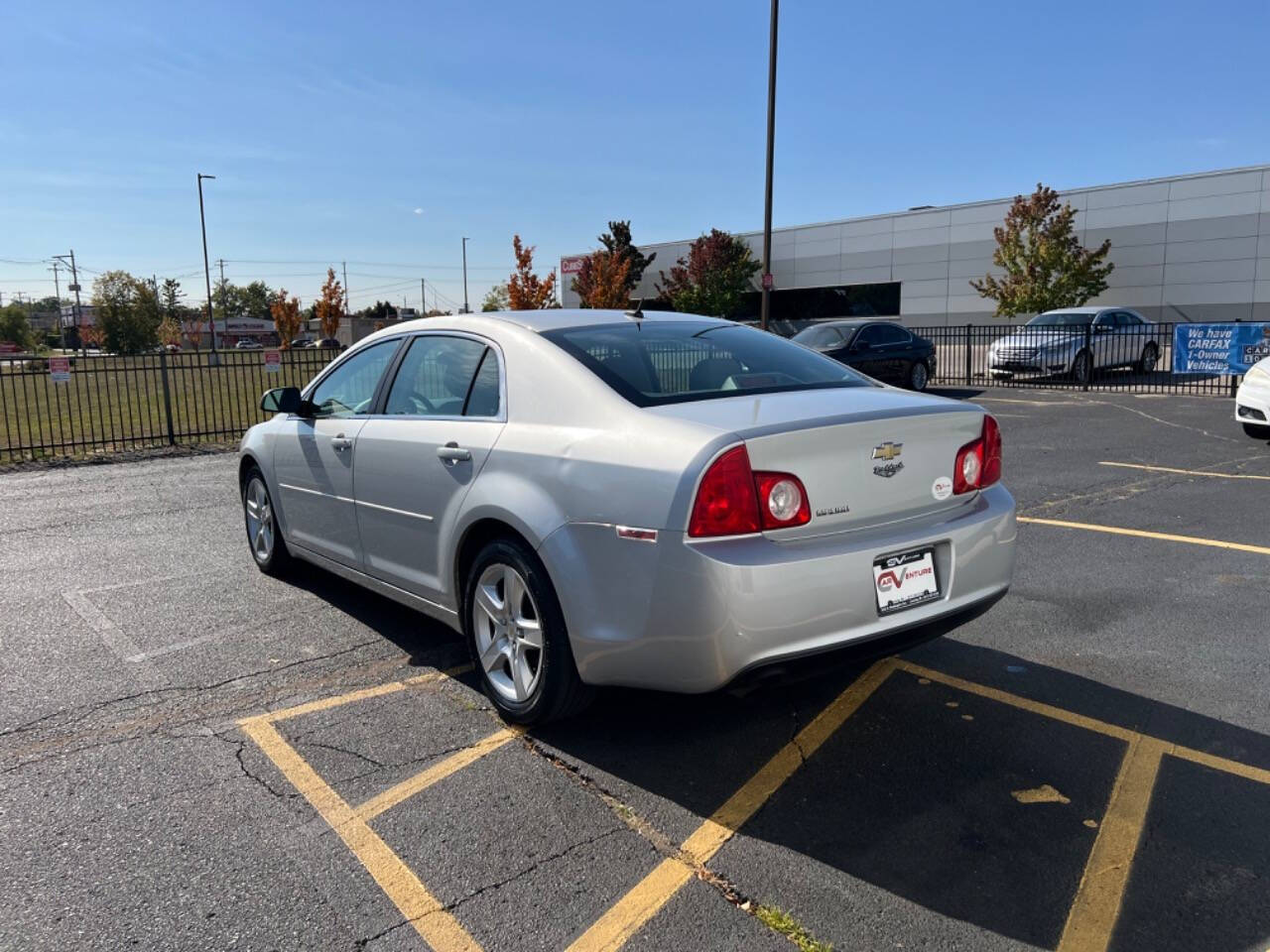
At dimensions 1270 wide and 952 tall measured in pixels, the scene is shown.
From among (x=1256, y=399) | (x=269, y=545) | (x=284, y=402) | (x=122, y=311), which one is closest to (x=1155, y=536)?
(x=1256, y=399)

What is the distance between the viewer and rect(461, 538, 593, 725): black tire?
3.31 metres

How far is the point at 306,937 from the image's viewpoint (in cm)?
242

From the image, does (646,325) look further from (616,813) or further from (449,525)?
(616,813)

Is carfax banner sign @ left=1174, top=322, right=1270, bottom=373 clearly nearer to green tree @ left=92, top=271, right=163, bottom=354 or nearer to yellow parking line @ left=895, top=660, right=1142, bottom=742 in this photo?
yellow parking line @ left=895, top=660, right=1142, bottom=742

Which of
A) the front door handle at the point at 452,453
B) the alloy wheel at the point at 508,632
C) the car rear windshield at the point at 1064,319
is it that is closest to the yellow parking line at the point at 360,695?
the alloy wheel at the point at 508,632

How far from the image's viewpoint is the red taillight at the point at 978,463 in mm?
3521

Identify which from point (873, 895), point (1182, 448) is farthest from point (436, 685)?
point (1182, 448)

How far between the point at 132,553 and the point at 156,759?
374 cm

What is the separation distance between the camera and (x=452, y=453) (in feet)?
12.5

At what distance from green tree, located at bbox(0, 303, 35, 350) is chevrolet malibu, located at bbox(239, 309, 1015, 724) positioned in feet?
402

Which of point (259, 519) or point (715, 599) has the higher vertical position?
point (715, 599)

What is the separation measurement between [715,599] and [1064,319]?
67.9ft

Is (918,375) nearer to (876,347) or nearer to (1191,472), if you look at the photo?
(876,347)

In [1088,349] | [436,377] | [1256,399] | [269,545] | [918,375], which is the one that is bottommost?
[269,545]
